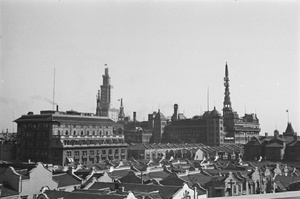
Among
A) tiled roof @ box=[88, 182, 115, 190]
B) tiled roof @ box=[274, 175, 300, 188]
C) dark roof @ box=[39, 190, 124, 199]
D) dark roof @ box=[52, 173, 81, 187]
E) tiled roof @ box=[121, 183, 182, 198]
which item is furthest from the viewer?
tiled roof @ box=[274, 175, 300, 188]

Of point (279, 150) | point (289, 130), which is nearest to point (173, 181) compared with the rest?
point (279, 150)

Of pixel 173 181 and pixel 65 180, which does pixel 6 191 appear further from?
pixel 173 181

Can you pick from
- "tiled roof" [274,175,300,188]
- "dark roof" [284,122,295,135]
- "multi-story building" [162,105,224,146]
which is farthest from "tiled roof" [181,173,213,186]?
"multi-story building" [162,105,224,146]

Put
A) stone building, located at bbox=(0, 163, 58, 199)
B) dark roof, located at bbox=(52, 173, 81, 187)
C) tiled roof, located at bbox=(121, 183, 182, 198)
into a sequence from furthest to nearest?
dark roof, located at bbox=(52, 173, 81, 187)
stone building, located at bbox=(0, 163, 58, 199)
tiled roof, located at bbox=(121, 183, 182, 198)

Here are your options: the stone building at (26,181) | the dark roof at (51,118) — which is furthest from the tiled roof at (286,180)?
the dark roof at (51,118)

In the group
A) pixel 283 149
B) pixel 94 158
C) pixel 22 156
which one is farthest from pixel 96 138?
pixel 283 149

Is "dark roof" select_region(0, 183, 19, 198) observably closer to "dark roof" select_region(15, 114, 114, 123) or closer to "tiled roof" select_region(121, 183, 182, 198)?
"tiled roof" select_region(121, 183, 182, 198)
